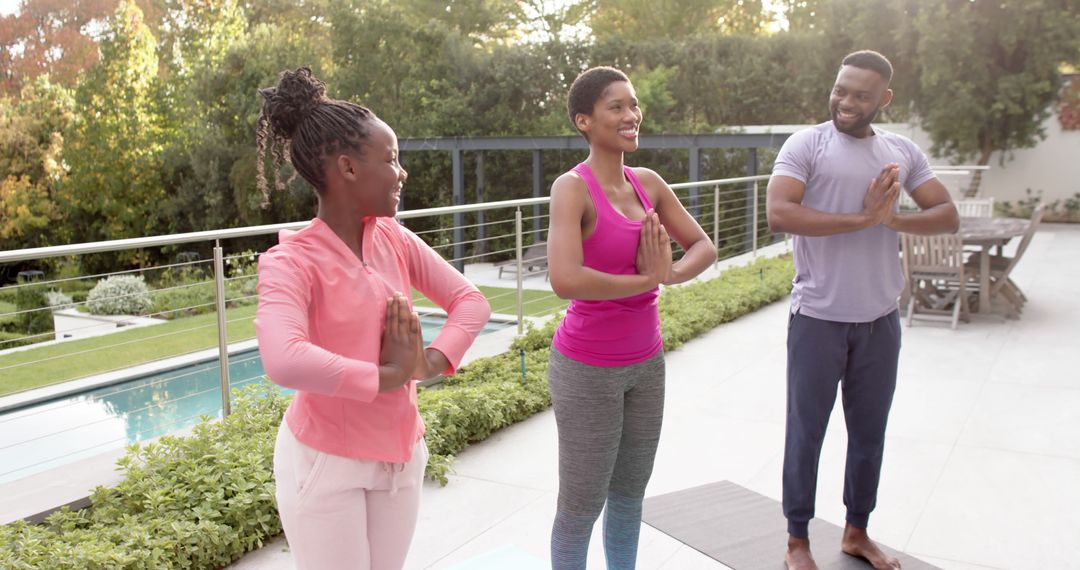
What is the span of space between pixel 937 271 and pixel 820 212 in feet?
16.6

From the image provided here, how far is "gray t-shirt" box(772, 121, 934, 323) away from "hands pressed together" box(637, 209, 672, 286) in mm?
745

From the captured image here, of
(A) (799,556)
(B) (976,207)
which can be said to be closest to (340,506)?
(A) (799,556)

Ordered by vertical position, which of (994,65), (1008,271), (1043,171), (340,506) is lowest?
(1008,271)

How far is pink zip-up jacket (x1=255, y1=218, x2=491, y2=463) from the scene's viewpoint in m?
1.42

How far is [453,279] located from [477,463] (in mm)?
2440

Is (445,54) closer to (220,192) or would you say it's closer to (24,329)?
(220,192)

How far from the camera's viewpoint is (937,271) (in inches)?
277

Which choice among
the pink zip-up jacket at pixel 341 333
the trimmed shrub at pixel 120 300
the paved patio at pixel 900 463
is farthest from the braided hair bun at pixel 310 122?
the trimmed shrub at pixel 120 300

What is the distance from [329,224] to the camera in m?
1.58

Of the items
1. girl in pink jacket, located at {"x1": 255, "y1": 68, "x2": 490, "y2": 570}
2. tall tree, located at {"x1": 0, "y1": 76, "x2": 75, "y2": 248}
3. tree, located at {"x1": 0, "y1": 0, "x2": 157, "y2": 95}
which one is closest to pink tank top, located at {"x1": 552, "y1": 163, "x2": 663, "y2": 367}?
girl in pink jacket, located at {"x1": 255, "y1": 68, "x2": 490, "y2": 570}

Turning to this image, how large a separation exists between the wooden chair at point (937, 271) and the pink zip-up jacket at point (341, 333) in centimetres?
603

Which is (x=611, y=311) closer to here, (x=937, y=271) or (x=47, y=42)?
(x=937, y=271)

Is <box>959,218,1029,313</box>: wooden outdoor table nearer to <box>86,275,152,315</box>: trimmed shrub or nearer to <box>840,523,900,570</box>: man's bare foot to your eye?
<box>840,523,900,570</box>: man's bare foot

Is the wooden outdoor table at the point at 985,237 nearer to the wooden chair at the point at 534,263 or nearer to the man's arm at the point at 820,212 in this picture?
the man's arm at the point at 820,212
